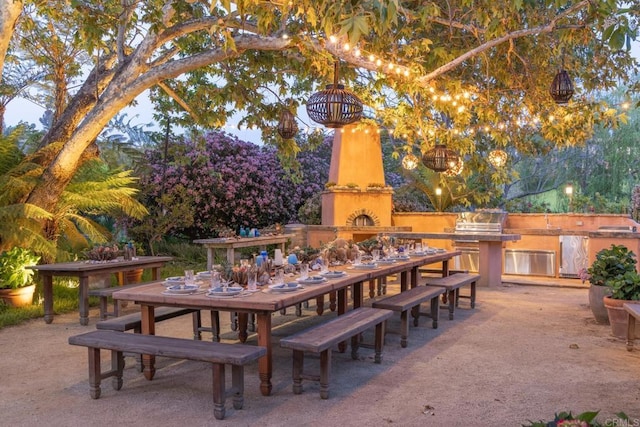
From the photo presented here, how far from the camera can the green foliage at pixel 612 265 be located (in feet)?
21.8

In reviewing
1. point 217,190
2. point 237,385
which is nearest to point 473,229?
point 217,190

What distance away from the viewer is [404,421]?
12.4ft

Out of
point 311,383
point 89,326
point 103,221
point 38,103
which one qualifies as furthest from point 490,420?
point 38,103

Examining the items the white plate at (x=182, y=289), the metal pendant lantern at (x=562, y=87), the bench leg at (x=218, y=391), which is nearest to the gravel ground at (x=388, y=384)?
the bench leg at (x=218, y=391)

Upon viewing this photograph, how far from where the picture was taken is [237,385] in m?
4.00

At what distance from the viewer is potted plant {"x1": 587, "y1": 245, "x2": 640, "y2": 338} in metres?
6.10

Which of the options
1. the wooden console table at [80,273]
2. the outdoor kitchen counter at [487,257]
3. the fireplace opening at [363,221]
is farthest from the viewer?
the fireplace opening at [363,221]

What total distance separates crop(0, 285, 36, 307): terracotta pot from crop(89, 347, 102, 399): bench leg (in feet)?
13.8

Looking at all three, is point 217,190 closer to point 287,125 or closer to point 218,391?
point 287,125

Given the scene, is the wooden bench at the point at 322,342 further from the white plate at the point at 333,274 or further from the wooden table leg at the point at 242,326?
the wooden table leg at the point at 242,326

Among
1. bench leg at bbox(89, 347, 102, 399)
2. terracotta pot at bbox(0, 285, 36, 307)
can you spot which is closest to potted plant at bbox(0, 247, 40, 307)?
terracotta pot at bbox(0, 285, 36, 307)

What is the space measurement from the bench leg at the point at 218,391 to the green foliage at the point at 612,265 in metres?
4.75

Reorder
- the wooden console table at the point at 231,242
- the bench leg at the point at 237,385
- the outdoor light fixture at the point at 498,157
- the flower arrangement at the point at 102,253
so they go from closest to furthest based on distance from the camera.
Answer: the bench leg at the point at 237,385
the flower arrangement at the point at 102,253
the outdoor light fixture at the point at 498,157
the wooden console table at the point at 231,242

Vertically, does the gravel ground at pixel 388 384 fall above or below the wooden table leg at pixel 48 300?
below
